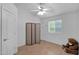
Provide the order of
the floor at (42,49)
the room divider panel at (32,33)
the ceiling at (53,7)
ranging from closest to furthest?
the ceiling at (53,7) → the floor at (42,49) → the room divider panel at (32,33)

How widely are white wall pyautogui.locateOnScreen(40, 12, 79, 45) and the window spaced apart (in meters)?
0.07

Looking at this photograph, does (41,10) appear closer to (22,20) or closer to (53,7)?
(53,7)

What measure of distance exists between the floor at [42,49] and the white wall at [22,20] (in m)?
0.18

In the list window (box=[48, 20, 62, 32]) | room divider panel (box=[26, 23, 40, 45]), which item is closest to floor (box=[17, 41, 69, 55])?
room divider panel (box=[26, 23, 40, 45])

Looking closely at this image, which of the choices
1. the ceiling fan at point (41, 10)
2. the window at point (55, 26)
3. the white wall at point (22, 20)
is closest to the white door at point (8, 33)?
the white wall at point (22, 20)

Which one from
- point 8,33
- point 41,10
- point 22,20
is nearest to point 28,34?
point 22,20

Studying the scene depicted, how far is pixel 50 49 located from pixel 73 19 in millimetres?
873

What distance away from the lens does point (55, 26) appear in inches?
103

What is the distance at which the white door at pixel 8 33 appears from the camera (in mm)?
2344

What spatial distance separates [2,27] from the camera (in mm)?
2305

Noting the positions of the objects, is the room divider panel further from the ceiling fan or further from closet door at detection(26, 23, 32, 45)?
the ceiling fan

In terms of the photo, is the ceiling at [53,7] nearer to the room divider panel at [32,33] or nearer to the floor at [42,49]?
the room divider panel at [32,33]
